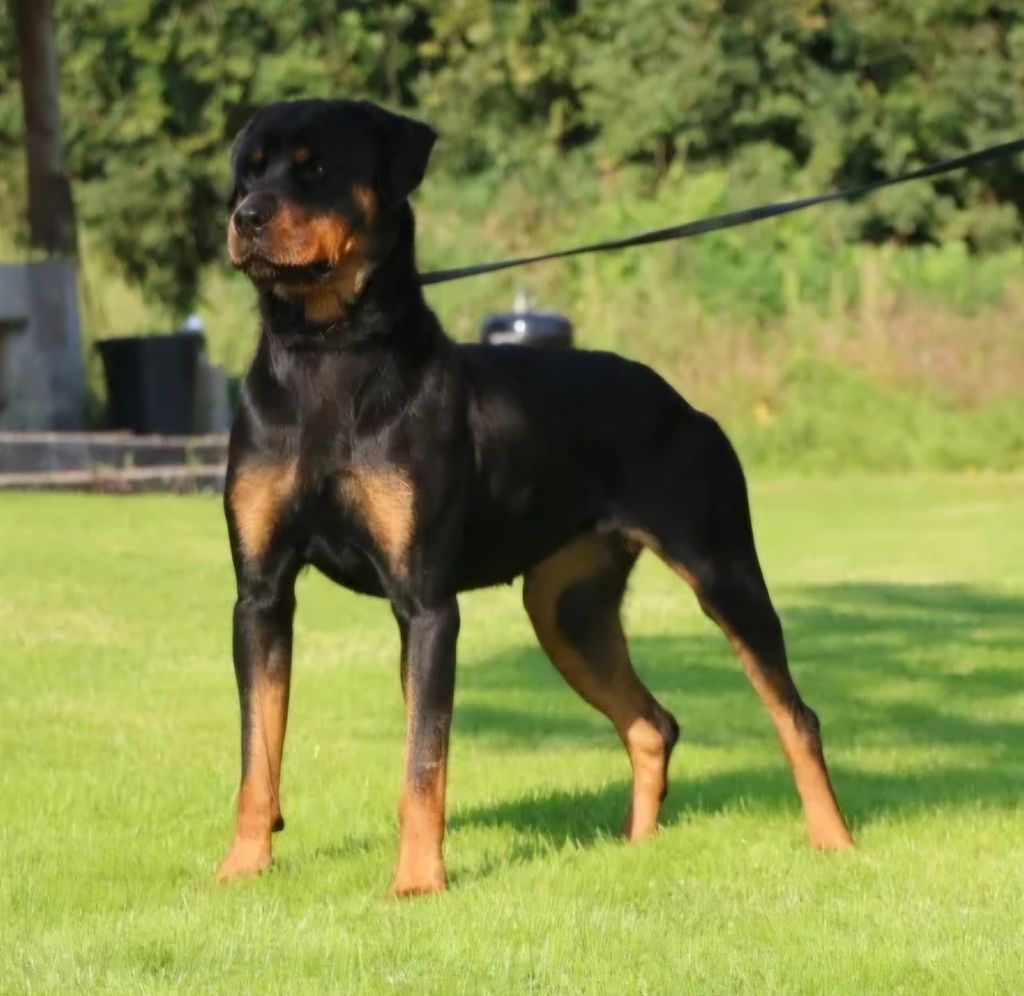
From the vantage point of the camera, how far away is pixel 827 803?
6555 mm

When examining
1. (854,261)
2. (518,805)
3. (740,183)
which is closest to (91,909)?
(518,805)

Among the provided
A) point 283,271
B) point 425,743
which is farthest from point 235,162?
point 425,743

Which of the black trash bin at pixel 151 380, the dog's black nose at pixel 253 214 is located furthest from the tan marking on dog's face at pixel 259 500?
the black trash bin at pixel 151 380

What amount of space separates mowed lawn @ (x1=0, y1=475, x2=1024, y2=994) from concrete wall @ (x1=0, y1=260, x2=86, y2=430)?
17.3 feet

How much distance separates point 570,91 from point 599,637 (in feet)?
101

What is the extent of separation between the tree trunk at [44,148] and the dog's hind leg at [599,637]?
1555 centimetres

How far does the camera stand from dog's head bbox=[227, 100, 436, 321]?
5523 mm

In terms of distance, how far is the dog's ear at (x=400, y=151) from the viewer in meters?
5.76

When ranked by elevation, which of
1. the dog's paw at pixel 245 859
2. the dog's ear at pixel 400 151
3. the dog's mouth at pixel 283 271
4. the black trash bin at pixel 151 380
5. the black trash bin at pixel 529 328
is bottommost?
the black trash bin at pixel 529 328

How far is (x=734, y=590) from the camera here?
6.62 m

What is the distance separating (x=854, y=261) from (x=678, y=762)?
2085 cm

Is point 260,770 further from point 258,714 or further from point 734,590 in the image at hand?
point 734,590

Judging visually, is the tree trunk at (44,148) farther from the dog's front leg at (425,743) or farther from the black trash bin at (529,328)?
the dog's front leg at (425,743)

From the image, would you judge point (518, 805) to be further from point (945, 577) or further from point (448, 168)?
point (448, 168)
